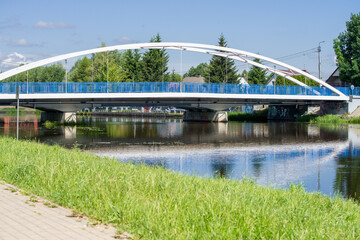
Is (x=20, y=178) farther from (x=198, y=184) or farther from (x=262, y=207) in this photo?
(x=262, y=207)

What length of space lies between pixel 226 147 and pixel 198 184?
620 inches

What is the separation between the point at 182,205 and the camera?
705cm


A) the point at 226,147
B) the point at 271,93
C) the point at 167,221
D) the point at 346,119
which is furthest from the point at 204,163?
the point at 346,119

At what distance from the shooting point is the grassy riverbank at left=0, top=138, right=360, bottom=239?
234 inches

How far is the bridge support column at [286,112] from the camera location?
6098 centimetres

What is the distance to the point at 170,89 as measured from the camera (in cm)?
4278

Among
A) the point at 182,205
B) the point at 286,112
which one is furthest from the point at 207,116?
the point at 182,205

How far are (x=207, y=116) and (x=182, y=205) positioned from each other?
171 feet

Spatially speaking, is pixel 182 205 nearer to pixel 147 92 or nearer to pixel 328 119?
pixel 147 92

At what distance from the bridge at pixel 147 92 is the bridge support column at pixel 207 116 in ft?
16.4

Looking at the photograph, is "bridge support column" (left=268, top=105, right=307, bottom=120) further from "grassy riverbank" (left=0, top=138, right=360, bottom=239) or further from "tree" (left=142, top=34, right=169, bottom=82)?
"grassy riverbank" (left=0, top=138, right=360, bottom=239)

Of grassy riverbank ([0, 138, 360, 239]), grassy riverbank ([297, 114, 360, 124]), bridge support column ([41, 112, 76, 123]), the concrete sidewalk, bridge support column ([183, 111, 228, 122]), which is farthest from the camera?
bridge support column ([183, 111, 228, 122])

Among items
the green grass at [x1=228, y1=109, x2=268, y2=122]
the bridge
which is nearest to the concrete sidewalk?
the bridge

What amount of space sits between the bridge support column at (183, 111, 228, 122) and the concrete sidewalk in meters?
50.0
